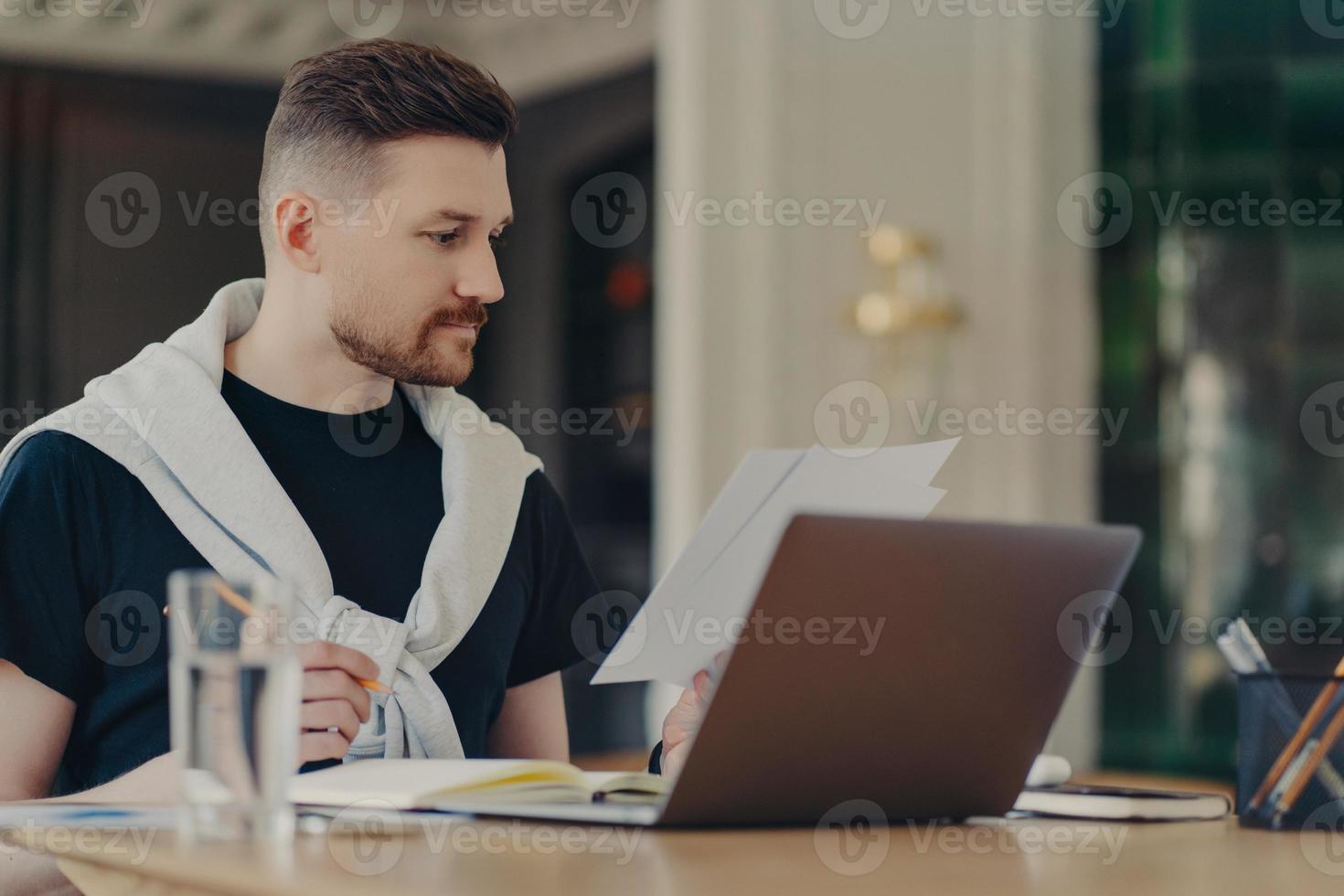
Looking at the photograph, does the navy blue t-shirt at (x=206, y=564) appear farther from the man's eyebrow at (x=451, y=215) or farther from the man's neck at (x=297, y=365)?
the man's eyebrow at (x=451, y=215)

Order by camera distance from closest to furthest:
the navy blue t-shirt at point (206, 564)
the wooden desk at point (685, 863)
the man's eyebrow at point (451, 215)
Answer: the wooden desk at point (685, 863), the navy blue t-shirt at point (206, 564), the man's eyebrow at point (451, 215)

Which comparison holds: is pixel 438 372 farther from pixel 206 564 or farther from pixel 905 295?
pixel 905 295

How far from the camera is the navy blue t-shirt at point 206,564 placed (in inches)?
57.6

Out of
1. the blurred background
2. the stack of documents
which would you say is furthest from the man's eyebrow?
the blurred background

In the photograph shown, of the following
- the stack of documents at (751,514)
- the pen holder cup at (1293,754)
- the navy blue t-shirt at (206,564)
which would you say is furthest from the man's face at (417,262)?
the pen holder cup at (1293,754)

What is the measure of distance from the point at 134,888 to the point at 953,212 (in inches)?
196

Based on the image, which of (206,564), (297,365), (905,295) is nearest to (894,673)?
(206,564)

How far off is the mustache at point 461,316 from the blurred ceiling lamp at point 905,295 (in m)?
3.84

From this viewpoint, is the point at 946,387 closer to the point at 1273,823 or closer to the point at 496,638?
the point at 496,638

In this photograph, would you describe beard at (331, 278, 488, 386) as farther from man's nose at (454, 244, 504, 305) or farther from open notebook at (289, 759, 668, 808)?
open notebook at (289, 759, 668, 808)

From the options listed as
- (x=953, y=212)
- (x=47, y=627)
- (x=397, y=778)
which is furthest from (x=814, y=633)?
(x=953, y=212)

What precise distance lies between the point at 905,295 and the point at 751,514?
4459 mm

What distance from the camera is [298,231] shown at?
1701 millimetres

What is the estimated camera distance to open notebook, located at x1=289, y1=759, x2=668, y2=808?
3.32 feet
